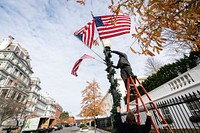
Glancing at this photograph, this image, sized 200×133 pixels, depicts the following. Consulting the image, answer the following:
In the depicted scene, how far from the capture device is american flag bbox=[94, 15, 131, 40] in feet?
15.6

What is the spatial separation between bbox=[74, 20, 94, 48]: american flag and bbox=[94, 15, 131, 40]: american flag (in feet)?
2.01

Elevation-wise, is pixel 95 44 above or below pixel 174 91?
above

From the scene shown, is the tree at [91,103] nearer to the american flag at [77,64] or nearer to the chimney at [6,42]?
the american flag at [77,64]

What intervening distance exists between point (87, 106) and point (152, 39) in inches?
642

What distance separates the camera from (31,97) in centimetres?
5188

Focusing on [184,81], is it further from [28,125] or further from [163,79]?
[28,125]

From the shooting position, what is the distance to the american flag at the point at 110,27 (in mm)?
4762

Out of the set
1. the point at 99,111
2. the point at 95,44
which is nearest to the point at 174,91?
the point at 95,44

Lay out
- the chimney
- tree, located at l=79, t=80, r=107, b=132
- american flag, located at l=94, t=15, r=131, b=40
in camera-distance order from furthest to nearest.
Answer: the chimney < tree, located at l=79, t=80, r=107, b=132 < american flag, located at l=94, t=15, r=131, b=40

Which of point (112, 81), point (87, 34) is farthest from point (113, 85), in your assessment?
point (87, 34)

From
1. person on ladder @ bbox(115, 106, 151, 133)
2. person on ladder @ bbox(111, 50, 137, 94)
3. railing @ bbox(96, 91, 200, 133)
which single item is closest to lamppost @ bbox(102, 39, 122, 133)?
person on ladder @ bbox(111, 50, 137, 94)

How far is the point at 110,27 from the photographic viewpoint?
4.93 m

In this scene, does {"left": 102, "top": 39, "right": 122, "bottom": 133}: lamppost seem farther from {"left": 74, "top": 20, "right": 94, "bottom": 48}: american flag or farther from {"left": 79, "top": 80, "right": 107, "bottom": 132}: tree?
{"left": 79, "top": 80, "right": 107, "bottom": 132}: tree

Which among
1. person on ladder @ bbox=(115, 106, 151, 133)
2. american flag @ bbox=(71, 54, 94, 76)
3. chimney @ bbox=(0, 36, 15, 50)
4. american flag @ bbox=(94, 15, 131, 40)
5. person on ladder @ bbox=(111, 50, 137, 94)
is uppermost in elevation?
chimney @ bbox=(0, 36, 15, 50)
